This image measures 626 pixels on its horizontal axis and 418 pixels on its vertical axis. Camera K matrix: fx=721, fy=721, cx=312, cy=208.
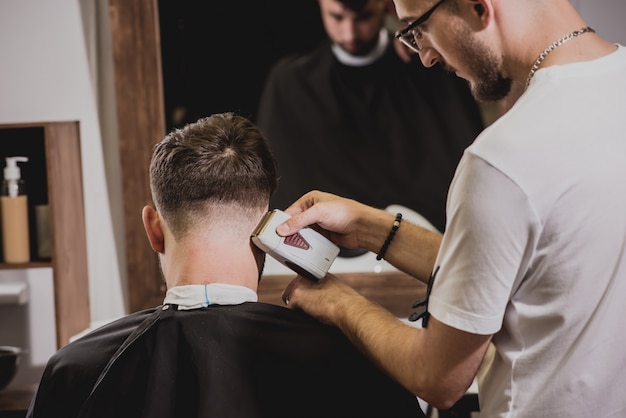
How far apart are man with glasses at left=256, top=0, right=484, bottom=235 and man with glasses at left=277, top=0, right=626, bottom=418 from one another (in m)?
1.20

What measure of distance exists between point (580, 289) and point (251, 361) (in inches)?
24.3

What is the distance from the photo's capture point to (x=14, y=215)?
2283 mm

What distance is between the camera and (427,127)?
8.45 feet

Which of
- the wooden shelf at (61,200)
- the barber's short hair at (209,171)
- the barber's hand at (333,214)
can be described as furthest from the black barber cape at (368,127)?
the barber's short hair at (209,171)

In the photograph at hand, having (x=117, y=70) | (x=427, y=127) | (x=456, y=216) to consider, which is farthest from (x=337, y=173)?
(x=456, y=216)

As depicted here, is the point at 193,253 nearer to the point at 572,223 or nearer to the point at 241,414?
the point at 241,414

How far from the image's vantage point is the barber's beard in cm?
127

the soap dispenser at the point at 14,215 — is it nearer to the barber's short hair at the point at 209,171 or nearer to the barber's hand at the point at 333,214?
the barber's short hair at the point at 209,171

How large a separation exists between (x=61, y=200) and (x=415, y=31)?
141 centimetres

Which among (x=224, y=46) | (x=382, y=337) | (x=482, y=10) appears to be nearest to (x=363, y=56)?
(x=224, y=46)

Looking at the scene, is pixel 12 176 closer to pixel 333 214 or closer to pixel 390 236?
pixel 333 214

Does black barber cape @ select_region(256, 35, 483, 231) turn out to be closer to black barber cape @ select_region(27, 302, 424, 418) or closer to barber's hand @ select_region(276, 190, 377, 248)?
barber's hand @ select_region(276, 190, 377, 248)

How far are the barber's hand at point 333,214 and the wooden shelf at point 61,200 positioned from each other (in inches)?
39.9

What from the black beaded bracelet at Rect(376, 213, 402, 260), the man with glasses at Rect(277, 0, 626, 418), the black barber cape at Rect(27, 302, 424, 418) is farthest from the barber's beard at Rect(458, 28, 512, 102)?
the black barber cape at Rect(27, 302, 424, 418)
